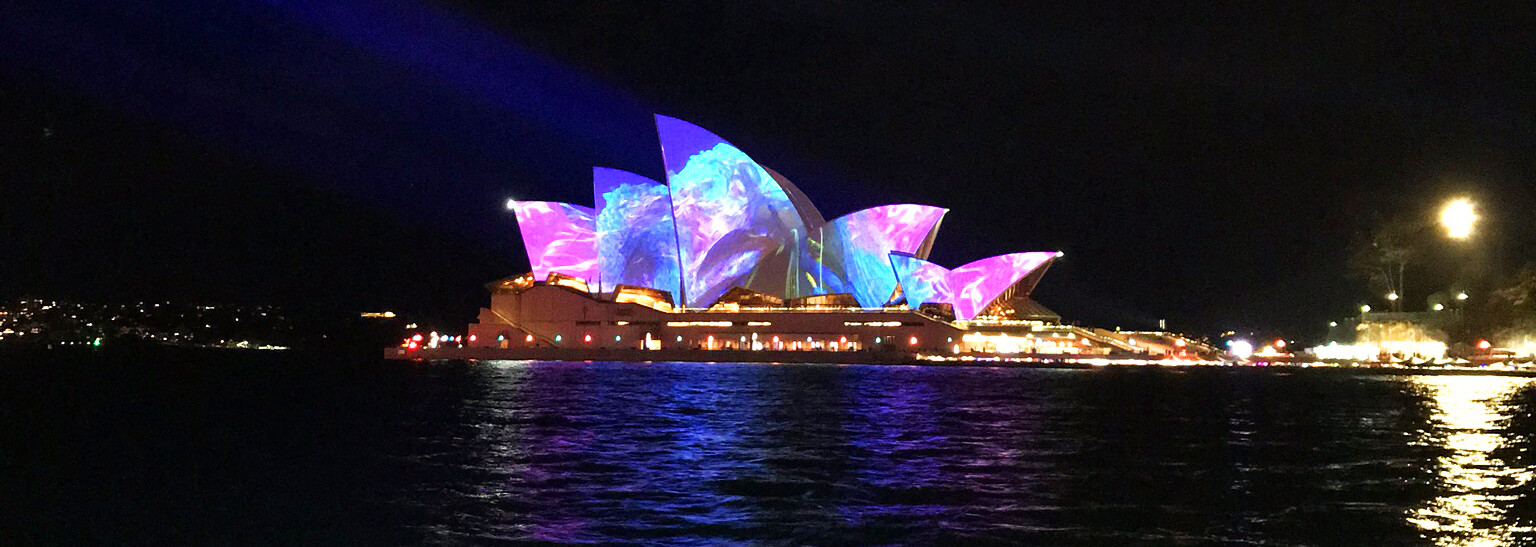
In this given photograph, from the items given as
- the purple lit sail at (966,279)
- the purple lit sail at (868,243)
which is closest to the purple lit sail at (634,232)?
the purple lit sail at (868,243)

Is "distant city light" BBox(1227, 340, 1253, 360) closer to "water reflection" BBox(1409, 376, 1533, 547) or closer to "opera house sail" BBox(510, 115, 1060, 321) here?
"opera house sail" BBox(510, 115, 1060, 321)

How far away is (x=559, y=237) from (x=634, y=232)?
7.14 metres

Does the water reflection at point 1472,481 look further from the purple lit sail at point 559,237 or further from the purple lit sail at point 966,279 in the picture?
the purple lit sail at point 559,237

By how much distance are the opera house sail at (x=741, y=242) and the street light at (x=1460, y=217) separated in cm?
1963

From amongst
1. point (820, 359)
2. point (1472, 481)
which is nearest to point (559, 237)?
point (820, 359)

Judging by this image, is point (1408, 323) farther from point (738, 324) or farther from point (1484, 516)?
point (1484, 516)

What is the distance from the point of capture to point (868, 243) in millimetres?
60406

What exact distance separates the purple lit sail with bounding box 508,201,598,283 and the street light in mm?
43861

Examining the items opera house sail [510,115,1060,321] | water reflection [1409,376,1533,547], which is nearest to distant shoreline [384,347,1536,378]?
opera house sail [510,115,1060,321]

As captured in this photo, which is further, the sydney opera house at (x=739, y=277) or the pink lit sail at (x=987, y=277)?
the pink lit sail at (x=987, y=277)

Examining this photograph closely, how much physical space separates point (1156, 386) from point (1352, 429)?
16.4 m

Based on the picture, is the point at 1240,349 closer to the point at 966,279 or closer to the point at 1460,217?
the point at 966,279

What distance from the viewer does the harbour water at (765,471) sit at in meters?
9.82

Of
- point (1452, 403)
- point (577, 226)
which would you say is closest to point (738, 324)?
point (577, 226)
